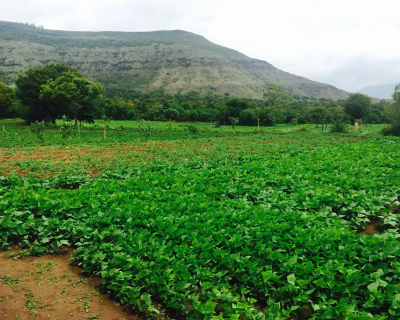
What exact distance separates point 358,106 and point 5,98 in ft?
218

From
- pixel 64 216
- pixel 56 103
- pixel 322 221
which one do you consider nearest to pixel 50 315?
pixel 64 216

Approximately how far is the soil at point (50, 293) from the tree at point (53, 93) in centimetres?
3642

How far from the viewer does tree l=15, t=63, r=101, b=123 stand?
3688 centimetres

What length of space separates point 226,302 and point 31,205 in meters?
5.39

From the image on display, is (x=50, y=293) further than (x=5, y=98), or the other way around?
(x=5, y=98)

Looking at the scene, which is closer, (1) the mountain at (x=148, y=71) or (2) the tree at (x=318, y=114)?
(2) the tree at (x=318, y=114)

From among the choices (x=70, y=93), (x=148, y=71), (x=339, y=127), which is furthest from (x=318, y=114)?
(x=148, y=71)

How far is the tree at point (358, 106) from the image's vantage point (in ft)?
167

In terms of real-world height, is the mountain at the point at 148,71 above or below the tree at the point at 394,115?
above

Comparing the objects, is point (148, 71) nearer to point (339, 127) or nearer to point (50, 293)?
point (339, 127)

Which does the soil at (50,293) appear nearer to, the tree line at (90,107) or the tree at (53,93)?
the tree line at (90,107)

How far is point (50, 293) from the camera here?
4203 millimetres

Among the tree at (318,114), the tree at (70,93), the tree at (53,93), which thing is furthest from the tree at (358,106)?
the tree at (53,93)

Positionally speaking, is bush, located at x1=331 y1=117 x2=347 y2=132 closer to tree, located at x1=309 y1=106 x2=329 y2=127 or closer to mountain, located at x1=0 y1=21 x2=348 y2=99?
tree, located at x1=309 y1=106 x2=329 y2=127
